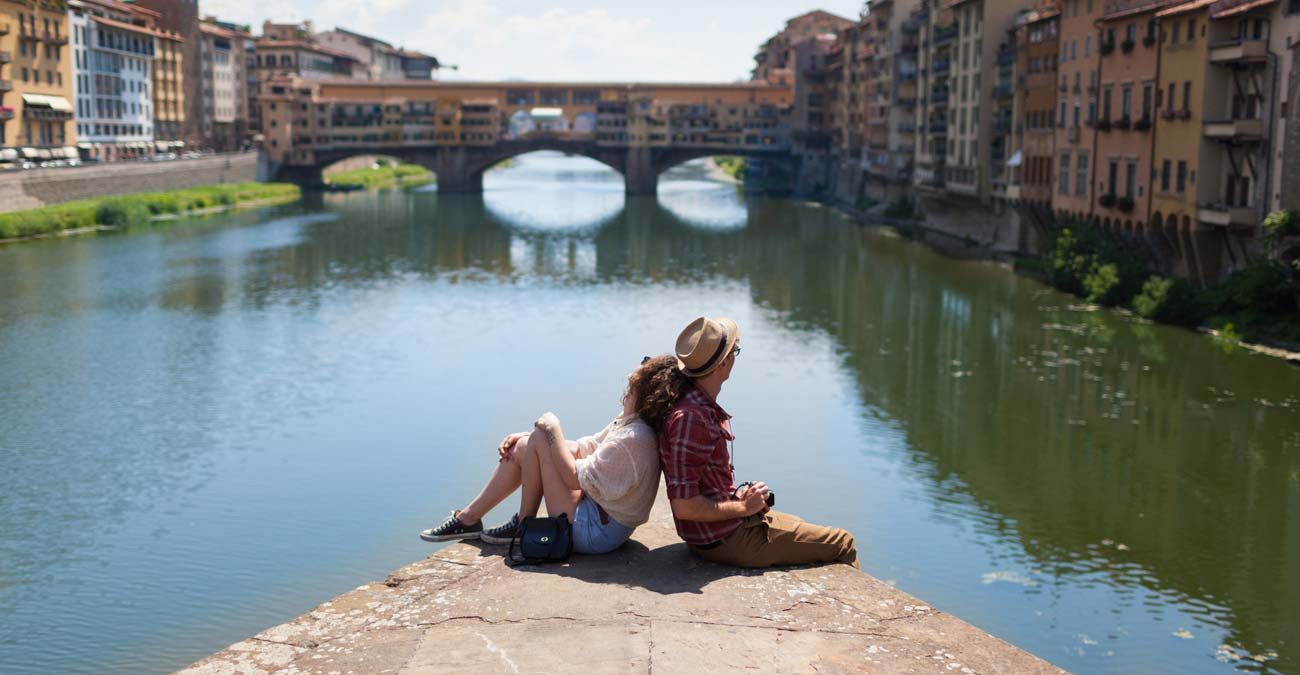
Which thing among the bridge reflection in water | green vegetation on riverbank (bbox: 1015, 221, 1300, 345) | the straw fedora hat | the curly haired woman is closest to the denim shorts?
the curly haired woman

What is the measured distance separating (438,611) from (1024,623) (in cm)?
808

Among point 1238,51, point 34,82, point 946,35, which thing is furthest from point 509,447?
A: point 34,82

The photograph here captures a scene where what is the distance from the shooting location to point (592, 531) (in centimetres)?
686

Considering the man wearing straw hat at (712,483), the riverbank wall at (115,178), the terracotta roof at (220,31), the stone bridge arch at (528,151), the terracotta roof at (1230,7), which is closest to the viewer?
the man wearing straw hat at (712,483)

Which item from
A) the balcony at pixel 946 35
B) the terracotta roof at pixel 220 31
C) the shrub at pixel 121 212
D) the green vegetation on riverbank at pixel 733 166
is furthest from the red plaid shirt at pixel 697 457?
the green vegetation on riverbank at pixel 733 166

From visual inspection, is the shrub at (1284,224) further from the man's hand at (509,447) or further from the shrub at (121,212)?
the shrub at (121,212)

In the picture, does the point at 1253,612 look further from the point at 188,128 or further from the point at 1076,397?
the point at 188,128

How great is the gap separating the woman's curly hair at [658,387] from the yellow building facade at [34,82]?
5615 centimetres

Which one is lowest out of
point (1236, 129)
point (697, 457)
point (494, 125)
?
point (697, 457)

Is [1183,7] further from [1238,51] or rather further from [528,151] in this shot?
[528,151]

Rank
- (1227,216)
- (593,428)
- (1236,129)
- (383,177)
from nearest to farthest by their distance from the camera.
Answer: (593,428) → (1236,129) → (1227,216) → (383,177)

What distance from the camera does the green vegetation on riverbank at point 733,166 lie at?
10356 cm

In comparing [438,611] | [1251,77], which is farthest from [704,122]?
[438,611]

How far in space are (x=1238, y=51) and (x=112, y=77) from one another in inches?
2316
